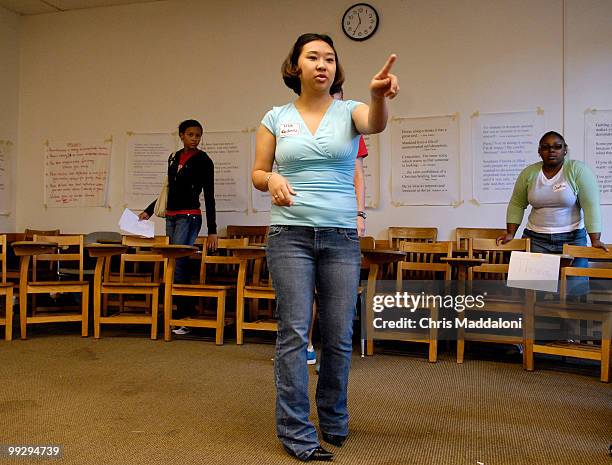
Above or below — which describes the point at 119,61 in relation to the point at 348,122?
above

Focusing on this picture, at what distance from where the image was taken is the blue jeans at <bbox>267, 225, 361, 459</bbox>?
2164 mm

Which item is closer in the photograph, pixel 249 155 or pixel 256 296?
pixel 256 296

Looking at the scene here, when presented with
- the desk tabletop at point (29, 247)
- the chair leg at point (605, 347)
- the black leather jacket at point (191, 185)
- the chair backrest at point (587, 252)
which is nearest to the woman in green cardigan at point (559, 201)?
the chair backrest at point (587, 252)

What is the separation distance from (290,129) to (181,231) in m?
3.12

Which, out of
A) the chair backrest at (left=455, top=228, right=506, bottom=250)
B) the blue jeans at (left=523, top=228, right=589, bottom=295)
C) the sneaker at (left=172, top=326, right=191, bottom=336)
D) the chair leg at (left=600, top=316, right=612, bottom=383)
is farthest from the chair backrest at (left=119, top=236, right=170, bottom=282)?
the chair leg at (left=600, top=316, right=612, bottom=383)

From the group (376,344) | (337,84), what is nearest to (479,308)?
(376,344)

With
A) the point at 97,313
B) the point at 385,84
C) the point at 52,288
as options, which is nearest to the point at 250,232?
the point at 97,313

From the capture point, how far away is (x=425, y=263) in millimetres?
4430

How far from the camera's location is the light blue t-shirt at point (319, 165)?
2137 millimetres

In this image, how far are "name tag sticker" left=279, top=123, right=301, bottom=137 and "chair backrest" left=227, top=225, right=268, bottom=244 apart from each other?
4101 mm

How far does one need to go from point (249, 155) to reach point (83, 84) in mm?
2253

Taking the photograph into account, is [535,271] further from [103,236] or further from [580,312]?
[103,236]

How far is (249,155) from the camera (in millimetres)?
6688

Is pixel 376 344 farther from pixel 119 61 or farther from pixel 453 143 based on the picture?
pixel 119 61
